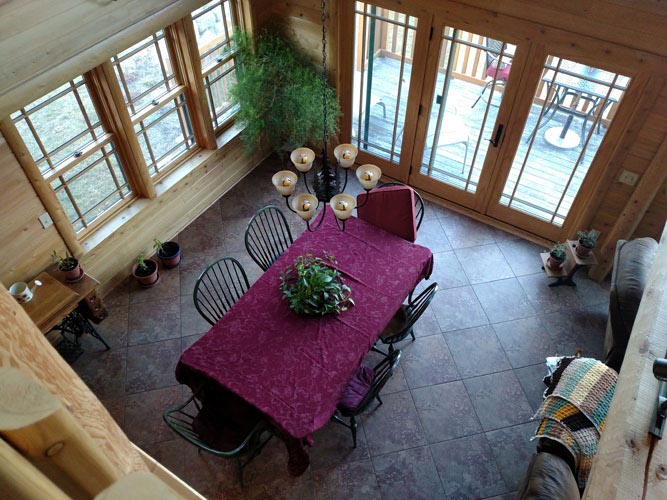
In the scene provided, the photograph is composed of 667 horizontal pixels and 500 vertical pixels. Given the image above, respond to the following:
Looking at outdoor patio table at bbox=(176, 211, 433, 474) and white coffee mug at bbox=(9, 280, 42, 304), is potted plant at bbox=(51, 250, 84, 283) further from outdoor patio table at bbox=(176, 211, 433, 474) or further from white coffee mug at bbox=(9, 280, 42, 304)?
outdoor patio table at bbox=(176, 211, 433, 474)

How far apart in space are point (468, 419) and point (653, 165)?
2.57 m

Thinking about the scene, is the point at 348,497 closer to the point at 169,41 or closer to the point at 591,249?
the point at 591,249

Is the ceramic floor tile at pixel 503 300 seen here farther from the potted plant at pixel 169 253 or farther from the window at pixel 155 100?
the window at pixel 155 100

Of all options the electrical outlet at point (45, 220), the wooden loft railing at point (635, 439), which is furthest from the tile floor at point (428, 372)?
the wooden loft railing at point (635, 439)

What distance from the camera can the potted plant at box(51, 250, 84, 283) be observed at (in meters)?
4.15

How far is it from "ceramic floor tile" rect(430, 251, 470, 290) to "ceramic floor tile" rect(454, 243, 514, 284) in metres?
0.05

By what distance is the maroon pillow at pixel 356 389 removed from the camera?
11.9ft

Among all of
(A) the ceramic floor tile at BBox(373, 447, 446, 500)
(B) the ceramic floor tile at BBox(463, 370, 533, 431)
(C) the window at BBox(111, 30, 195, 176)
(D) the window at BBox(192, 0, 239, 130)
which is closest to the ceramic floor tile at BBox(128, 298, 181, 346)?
(C) the window at BBox(111, 30, 195, 176)

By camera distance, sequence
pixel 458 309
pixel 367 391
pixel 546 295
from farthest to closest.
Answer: pixel 546 295 < pixel 458 309 < pixel 367 391

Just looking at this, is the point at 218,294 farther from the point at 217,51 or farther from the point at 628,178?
the point at 628,178

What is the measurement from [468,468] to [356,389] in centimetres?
107

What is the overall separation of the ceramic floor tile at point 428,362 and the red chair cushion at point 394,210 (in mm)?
992

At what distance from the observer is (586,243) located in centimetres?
477

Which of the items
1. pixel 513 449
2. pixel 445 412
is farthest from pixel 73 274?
pixel 513 449
